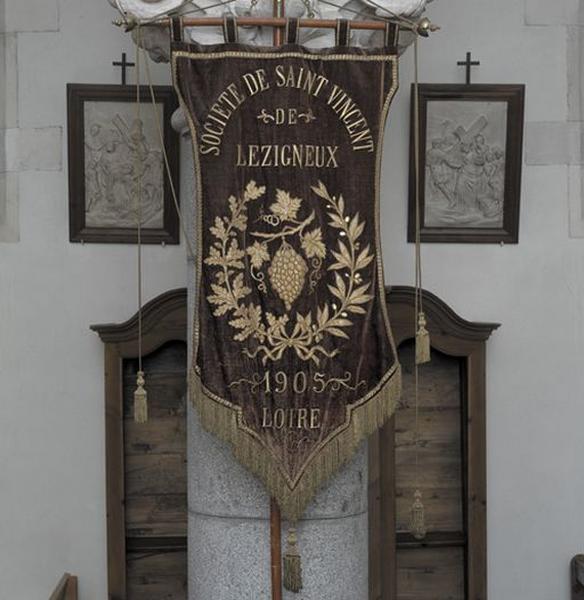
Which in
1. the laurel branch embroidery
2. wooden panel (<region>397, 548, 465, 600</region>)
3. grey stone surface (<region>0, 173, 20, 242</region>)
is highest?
grey stone surface (<region>0, 173, 20, 242</region>)

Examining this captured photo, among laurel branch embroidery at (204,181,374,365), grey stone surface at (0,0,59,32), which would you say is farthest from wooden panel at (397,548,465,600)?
grey stone surface at (0,0,59,32)

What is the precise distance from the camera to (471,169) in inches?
260

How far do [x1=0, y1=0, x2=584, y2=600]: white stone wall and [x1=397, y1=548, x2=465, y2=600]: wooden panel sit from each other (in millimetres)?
155

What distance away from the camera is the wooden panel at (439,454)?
668 cm

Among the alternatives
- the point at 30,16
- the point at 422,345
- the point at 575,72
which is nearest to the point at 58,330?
the point at 30,16

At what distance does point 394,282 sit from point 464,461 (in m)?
0.82

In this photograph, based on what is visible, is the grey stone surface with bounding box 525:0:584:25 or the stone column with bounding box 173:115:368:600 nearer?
the stone column with bounding box 173:115:368:600

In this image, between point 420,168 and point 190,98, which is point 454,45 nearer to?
point 420,168

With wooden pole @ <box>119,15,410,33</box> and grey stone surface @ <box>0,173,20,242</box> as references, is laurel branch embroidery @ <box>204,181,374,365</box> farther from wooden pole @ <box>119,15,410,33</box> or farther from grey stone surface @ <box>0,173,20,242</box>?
grey stone surface @ <box>0,173,20,242</box>

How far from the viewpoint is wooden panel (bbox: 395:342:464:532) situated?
668cm

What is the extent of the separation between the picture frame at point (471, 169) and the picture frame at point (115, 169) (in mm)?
1050

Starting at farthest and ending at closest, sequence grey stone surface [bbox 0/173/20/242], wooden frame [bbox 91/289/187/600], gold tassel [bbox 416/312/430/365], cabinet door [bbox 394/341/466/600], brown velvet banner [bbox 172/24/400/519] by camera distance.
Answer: cabinet door [bbox 394/341/466/600] → grey stone surface [bbox 0/173/20/242] → wooden frame [bbox 91/289/187/600] → gold tassel [bbox 416/312/430/365] → brown velvet banner [bbox 172/24/400/519]

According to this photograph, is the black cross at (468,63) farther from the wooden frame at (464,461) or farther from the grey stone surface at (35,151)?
the grey stone surface at (35,151)

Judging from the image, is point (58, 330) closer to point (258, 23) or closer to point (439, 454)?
point (439, 454)
